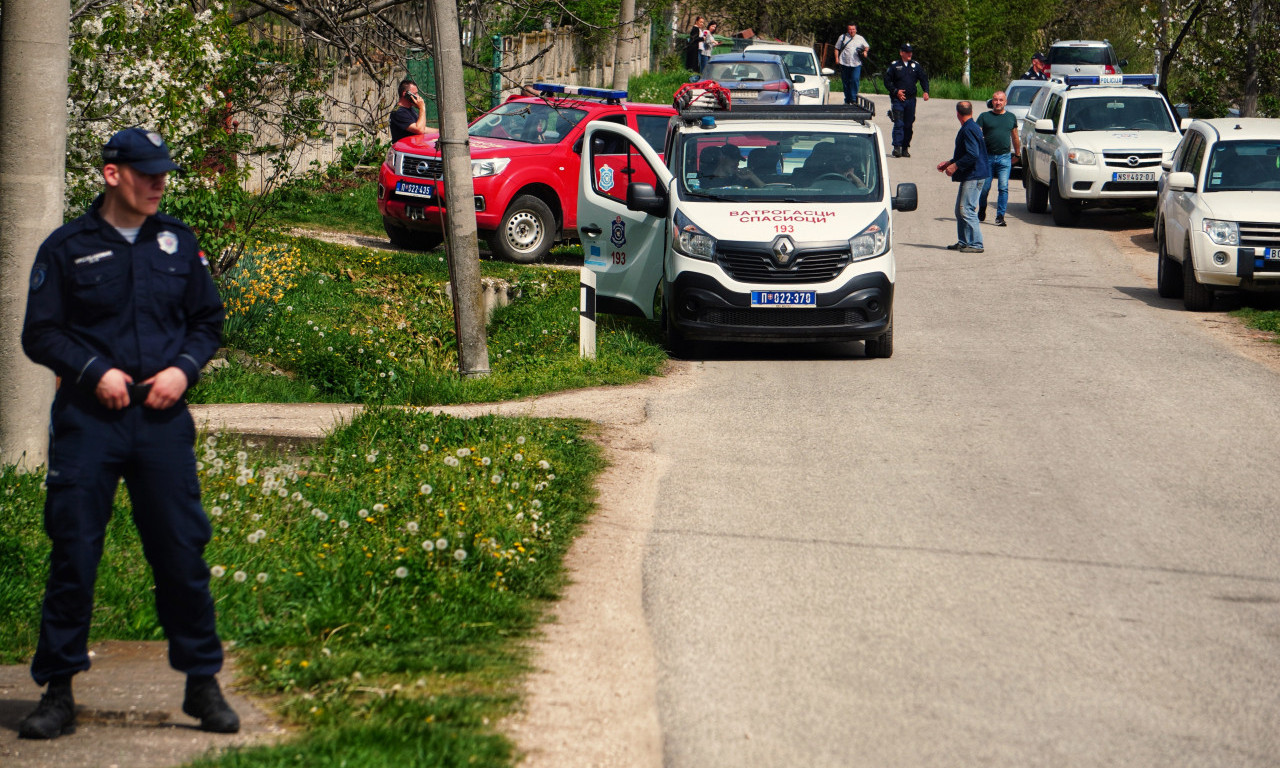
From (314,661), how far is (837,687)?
72.9 inches

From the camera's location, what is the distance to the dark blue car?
2786 cm

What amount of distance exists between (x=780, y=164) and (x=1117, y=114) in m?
11.1

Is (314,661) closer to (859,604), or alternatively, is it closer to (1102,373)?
(859,604)

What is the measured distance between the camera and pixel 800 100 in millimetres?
31422

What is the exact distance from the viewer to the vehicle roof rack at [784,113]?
1319 centimetres

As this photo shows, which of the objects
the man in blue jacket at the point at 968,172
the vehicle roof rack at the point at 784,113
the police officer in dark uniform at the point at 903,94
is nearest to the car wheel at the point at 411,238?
the vehicle roof rack at the point at 784,113

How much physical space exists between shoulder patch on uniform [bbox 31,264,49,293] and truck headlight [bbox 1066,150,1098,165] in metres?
18.9

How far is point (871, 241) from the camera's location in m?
12.3

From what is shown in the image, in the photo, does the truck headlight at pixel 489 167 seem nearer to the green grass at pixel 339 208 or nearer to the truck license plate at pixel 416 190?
the truck license plate at pixel 416 190

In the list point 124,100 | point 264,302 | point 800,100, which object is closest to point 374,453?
point 124,100

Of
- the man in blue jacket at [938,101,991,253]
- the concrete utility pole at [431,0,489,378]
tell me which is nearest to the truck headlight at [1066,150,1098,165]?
the man in blue jacket at [938,101,991,253]

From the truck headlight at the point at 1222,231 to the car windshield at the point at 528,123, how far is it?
301 inches

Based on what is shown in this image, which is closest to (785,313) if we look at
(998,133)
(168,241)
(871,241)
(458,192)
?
(871,241)

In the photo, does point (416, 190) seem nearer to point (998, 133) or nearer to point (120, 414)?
point (998, 133)
